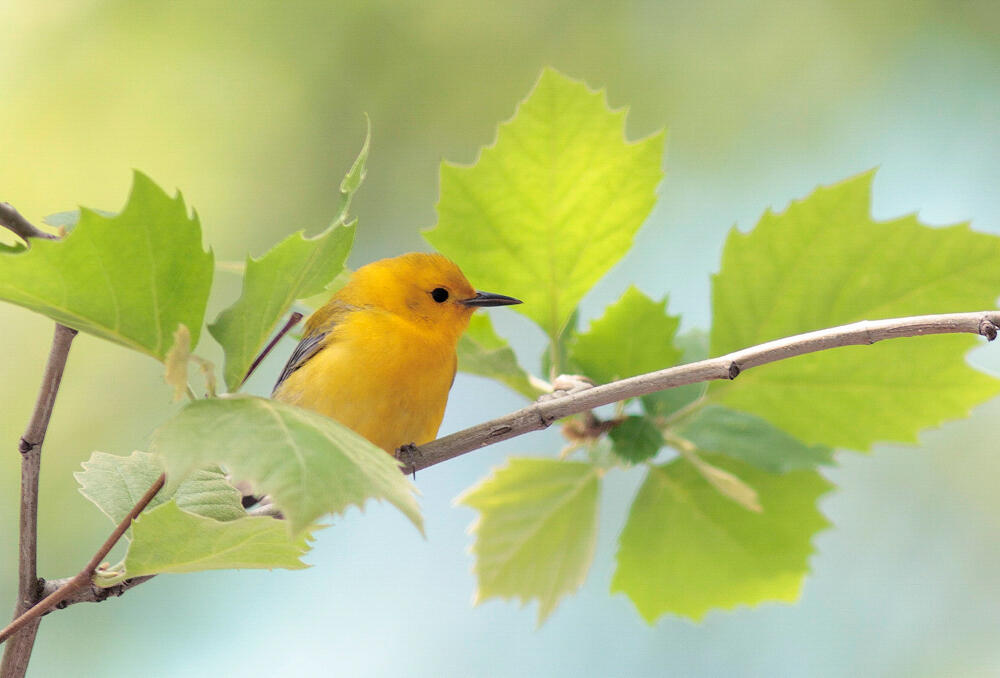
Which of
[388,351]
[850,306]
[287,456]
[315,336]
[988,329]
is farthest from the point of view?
→ [315,336]

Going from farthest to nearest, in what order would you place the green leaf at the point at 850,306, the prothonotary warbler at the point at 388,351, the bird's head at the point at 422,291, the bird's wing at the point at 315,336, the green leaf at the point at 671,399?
the bird's head at the point at 422,291 < the bird's wing at the point at 315,336 < the prothonotary warbler at the point at 388,351 < the green leaf at the point at 671,399 < the green leaf at the point at 850,306

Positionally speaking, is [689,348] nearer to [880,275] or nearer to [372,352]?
[880,275]

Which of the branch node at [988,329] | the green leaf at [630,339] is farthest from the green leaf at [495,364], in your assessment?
the branch node at [988,329]

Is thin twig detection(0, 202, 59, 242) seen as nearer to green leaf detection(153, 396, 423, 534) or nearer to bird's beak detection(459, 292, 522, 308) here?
green leaf detection(153, 396, 423, 534)

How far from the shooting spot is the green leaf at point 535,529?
0.88m

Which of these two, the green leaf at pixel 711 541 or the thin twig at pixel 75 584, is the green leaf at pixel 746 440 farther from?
the thin twig at pixel 75 584

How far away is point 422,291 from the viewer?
4.44 feet

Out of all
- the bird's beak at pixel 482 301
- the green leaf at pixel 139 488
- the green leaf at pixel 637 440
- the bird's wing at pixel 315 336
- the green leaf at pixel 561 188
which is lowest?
the green leaf at pixel 139 488

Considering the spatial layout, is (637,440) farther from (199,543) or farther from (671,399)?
(199,543)

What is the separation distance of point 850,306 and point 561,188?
0.27 m

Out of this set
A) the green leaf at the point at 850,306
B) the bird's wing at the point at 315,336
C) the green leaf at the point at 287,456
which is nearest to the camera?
the green leaf at the point at 287,456

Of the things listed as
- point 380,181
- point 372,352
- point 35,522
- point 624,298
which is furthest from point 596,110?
point 380,181

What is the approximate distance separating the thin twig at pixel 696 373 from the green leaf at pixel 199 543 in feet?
0.47

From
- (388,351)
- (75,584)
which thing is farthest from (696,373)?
(388,351)
